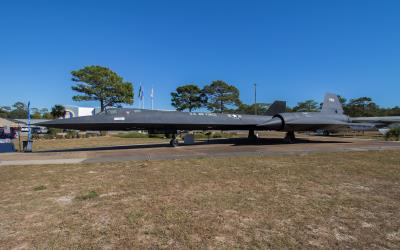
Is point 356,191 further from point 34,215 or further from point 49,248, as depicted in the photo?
point 34,215

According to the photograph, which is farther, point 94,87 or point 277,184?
point 94,87

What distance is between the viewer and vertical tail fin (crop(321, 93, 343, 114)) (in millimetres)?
26516

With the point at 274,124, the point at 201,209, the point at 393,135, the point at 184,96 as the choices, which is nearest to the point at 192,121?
the point at 274,124

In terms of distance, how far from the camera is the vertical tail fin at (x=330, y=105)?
26516mm

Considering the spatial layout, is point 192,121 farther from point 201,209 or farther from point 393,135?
point 393,135

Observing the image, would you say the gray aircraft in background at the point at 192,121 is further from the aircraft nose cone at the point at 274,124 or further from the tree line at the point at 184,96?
the tree line at the point at 184,96

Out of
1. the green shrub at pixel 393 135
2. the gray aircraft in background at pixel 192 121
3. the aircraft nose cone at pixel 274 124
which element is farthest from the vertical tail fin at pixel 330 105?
the aircraft nose cone at pixel 274 124

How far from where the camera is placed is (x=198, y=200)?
17.4 ft

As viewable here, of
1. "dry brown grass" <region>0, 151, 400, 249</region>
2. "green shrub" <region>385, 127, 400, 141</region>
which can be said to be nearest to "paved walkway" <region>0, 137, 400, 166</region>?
"dry brown grass" <region>0, 151, 400, 249</region>

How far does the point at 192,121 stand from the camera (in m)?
18.7

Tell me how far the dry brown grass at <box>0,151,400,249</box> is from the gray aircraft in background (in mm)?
7339

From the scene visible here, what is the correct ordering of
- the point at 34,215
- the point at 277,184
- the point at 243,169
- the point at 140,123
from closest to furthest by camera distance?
1. the point at 34,215
2. the point at 277,184
3. the point at 243,169
4. the point at 140,123

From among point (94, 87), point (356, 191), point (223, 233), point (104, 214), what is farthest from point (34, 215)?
point (94, 87)

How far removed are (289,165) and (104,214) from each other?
23.6 feet
